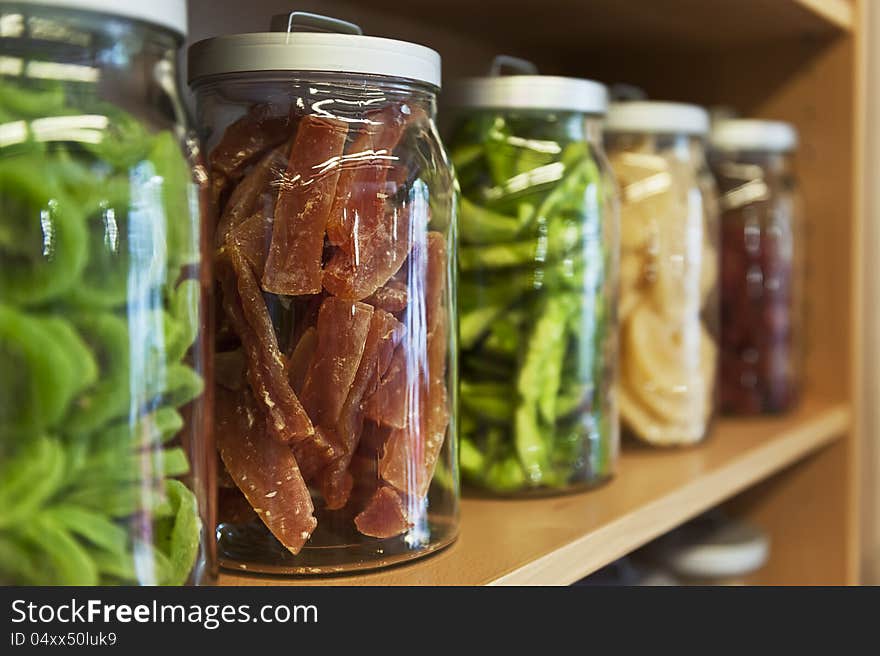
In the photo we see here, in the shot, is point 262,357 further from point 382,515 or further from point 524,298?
point 524,298

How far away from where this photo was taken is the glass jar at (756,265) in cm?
90

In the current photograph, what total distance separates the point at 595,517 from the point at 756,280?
416 mm

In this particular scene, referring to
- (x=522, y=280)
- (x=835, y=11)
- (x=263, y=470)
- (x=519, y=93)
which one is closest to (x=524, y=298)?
(x=522, y=280)

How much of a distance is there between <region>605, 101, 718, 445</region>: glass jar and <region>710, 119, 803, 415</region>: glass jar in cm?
13

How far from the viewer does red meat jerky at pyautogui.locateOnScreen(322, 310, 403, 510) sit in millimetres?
438

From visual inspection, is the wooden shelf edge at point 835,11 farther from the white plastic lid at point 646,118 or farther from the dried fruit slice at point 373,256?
the dried fruit slice at point 373,256

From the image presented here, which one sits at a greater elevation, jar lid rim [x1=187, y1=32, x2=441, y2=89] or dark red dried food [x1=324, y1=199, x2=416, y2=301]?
jar lid rim [x1=187, y1=32, x2=441, y2=89]

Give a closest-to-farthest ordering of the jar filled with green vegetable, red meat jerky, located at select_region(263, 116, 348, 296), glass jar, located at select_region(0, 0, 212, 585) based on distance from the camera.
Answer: glass jar, located at select_region(0, 0, 212, 585) < red meat jerky, located at select_region(263, 116, 348, 296) < the jar filled with green vegetable

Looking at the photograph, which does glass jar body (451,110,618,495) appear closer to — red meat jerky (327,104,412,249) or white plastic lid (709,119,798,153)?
red meat jerky (327,104,412,249)

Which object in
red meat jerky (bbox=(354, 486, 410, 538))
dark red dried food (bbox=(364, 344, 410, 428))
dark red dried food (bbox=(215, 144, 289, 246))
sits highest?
dark red dried food (bbox=(215, 144, 289, 246))

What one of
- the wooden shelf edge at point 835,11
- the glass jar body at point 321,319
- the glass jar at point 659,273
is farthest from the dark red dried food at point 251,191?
the wooden shelf edge at point 835,11

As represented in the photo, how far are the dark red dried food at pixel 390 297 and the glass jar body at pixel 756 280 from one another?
1.74 ft

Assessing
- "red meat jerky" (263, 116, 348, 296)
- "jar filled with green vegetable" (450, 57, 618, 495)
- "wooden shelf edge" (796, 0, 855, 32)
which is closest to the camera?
"red meat jerky" (263, 116, 348, 296)

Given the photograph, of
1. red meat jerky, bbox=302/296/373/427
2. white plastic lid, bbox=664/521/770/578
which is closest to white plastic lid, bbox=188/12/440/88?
red meat jerky, bbox=302/296/373/427
